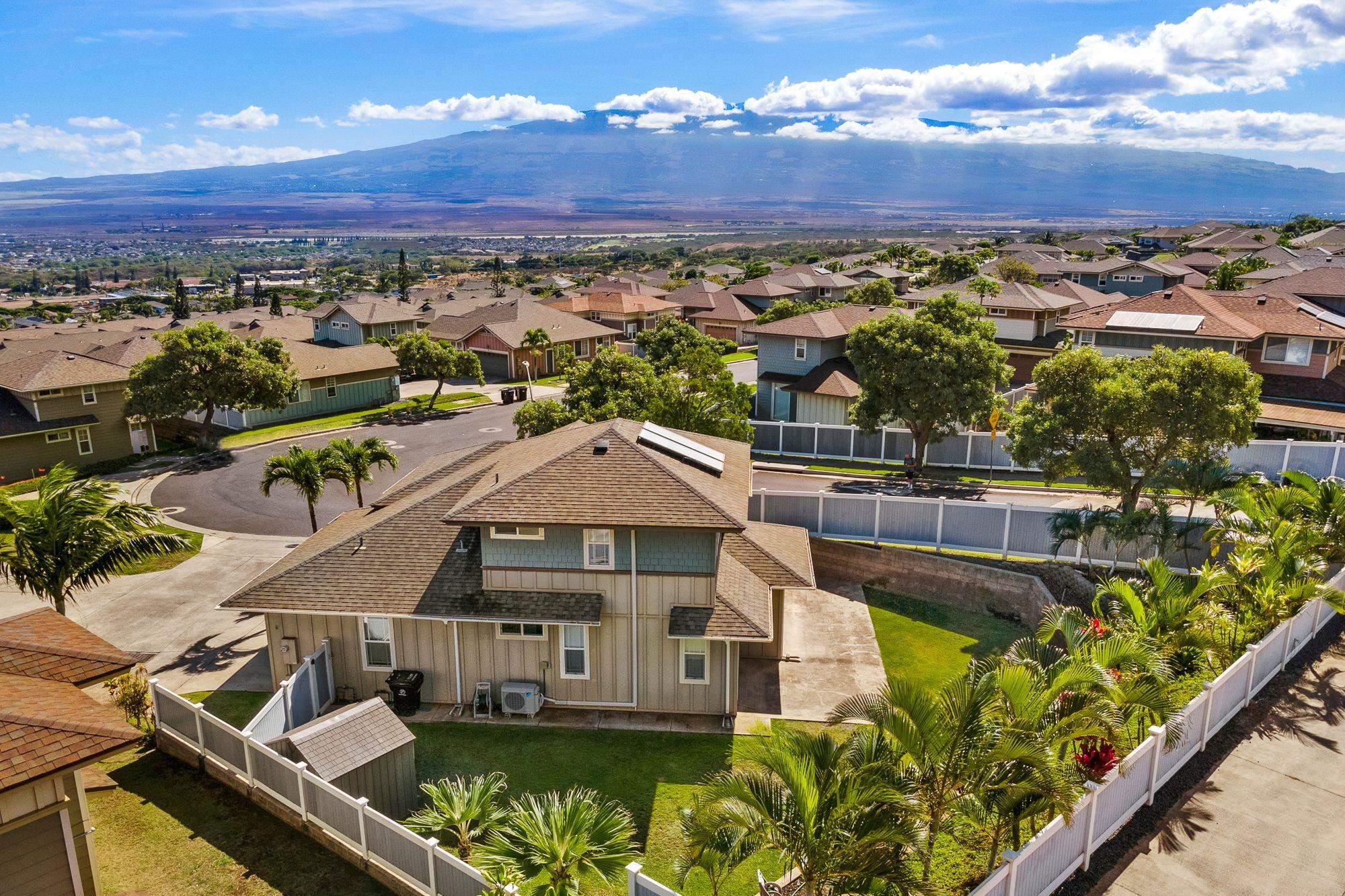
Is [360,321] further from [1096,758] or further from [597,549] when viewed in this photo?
[1096,758]

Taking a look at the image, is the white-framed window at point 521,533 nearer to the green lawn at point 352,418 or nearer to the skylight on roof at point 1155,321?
A: the green lawn at point 352,418

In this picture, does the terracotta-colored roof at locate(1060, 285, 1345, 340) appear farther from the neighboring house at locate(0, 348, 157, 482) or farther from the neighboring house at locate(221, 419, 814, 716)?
the neighboring house at locate(0, 348, 157, 482)

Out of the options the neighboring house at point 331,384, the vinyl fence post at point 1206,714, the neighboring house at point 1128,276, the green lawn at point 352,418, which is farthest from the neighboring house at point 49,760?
the neighboring house at point 1128,276

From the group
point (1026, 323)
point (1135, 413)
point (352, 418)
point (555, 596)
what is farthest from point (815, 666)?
point (352, 418)

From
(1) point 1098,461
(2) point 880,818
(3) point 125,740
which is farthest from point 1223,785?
(3) point 125,740

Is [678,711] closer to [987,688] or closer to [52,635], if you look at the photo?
[987,688]
